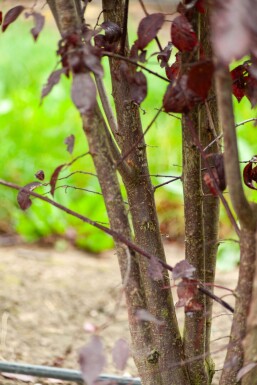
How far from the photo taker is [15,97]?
397 centimetres

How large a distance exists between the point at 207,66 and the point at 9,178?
2952 mm

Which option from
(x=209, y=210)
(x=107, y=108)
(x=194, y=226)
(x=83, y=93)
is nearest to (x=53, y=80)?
(x=83, y=93)

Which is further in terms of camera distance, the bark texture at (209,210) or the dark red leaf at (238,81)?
the bark texture at (209,210)

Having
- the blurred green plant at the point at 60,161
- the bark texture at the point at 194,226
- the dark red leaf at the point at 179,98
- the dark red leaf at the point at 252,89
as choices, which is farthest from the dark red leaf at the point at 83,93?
the blurred green plant at the point at 60,161

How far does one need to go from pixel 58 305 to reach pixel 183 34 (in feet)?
6.02

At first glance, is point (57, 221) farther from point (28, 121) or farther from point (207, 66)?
point (207, 66)

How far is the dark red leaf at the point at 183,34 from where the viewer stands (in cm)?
93

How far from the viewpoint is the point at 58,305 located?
2598 mm

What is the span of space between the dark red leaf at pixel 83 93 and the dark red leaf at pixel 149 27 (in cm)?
13

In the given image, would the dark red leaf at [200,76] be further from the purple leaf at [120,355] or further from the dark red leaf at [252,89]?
the purple leaf at [120,355]

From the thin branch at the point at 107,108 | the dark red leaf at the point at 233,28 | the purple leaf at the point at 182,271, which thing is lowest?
the purple leaf at the point at 182,271

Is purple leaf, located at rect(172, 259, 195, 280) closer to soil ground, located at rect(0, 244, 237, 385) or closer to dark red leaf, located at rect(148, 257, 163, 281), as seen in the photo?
dark red leaf, located at rect(148, 257, 163, 281)

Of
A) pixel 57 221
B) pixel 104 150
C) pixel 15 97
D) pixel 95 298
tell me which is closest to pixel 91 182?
pixel 57 221

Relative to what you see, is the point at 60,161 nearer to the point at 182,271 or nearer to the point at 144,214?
the point at 144,214
